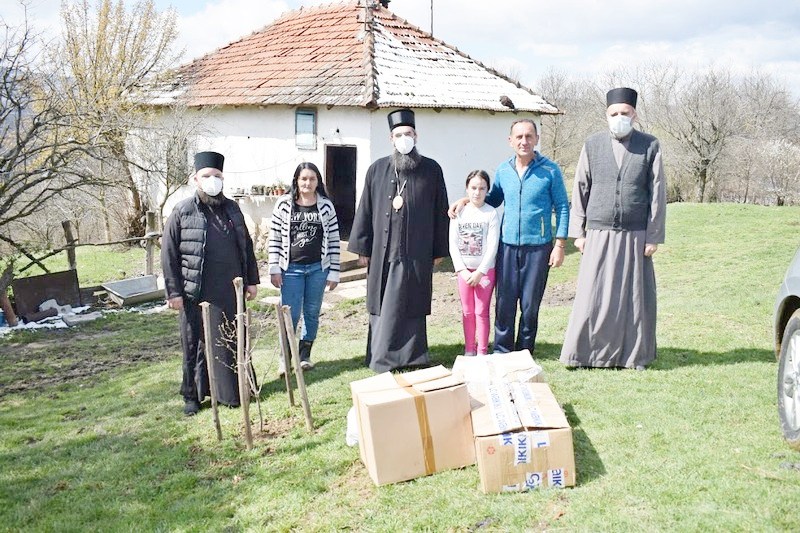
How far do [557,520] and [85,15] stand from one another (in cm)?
2114

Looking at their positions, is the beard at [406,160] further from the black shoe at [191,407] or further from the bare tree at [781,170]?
the bare tree at [781,170]

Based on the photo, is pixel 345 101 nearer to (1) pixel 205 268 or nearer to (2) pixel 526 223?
(2) pixel 526 223

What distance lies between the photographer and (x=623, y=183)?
5219 millimetres

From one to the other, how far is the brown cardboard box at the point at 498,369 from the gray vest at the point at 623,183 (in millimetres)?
1347

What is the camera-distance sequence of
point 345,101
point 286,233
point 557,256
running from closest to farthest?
point 557,256
point 286,233
point 345,101

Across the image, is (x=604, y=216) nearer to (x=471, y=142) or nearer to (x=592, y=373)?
(x=592, y=373)

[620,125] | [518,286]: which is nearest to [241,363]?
[518,286]

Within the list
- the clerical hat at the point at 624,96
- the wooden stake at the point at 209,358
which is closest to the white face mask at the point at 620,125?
the clerical hat at the point at 624,96

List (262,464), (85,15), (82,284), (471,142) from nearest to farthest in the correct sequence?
(262,464), (82,284), (471,142), (85,15)

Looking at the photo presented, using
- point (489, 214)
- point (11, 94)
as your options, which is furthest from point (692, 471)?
point (11, 94)

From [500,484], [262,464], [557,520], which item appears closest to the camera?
[557,520]

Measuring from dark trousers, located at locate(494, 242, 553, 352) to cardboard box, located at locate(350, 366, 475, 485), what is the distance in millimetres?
1864

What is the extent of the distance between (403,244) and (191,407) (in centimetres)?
215

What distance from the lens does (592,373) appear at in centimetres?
534
